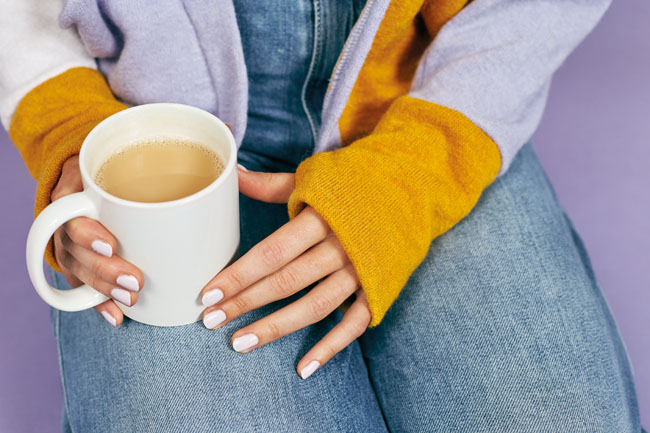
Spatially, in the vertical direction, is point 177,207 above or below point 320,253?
above

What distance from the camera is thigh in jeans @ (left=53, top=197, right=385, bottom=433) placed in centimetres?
64

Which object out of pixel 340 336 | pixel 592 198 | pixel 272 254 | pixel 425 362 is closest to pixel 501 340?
pixel 425 362

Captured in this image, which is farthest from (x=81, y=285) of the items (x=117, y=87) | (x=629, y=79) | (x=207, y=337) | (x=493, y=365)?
(x=629, y=79)

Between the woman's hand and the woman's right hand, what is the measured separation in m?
0.08

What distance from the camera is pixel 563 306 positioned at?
2.38ft

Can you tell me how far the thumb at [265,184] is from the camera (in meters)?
0.68

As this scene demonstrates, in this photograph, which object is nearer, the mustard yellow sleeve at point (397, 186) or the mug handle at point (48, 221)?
the mug handle at point (48, 221)

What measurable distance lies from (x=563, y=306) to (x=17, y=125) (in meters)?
0.72

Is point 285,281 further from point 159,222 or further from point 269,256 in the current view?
point 159,222

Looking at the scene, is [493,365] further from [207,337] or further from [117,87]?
[117,87]

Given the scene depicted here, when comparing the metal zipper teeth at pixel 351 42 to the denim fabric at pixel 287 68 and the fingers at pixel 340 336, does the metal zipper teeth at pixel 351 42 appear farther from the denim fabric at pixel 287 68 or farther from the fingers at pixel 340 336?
the fingers at pixel 340 336

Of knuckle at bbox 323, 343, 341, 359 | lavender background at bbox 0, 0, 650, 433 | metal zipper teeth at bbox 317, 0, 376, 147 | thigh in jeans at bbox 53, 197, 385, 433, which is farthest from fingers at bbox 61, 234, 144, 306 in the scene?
lavender background at bbox 0, 0, 650, 433

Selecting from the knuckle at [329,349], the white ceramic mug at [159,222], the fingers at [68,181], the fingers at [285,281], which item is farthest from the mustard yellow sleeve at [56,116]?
the knuckle at [329,349]

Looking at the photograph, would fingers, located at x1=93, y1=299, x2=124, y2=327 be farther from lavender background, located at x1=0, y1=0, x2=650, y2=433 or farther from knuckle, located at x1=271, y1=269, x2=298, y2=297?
lavender background, located at x1=0, y1=0, x2=650, y2=433
